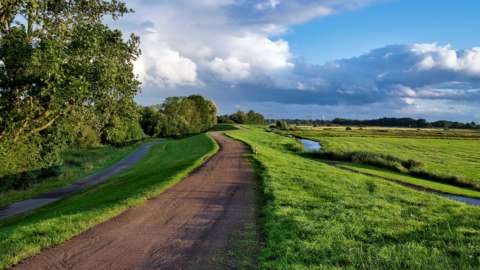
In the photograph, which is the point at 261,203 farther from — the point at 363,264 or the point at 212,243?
the point at 363,264

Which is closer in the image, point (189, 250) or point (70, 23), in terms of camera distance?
point (189, 250)

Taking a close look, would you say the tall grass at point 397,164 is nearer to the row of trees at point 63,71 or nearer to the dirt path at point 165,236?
the dirt path at point 165,236

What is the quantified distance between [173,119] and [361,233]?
11518cm

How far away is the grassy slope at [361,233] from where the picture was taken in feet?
24.1

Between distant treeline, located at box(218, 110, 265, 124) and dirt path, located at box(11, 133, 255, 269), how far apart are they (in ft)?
495

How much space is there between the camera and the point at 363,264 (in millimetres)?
6945

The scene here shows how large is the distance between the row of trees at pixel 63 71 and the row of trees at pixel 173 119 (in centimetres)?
10037

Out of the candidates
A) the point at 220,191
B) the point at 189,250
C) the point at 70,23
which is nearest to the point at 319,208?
the point at 220,191

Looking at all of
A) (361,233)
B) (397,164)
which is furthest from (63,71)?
(397,164)

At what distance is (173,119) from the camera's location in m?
121

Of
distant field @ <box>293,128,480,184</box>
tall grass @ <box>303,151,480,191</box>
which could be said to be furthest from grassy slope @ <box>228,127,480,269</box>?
distant field @ <box>293,128,480,184</box>

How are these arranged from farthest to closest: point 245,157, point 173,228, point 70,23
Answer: point 245,157, point 70,23, point 173,228

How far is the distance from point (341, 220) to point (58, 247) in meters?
8.19

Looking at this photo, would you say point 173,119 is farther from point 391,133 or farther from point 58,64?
point 58,64
